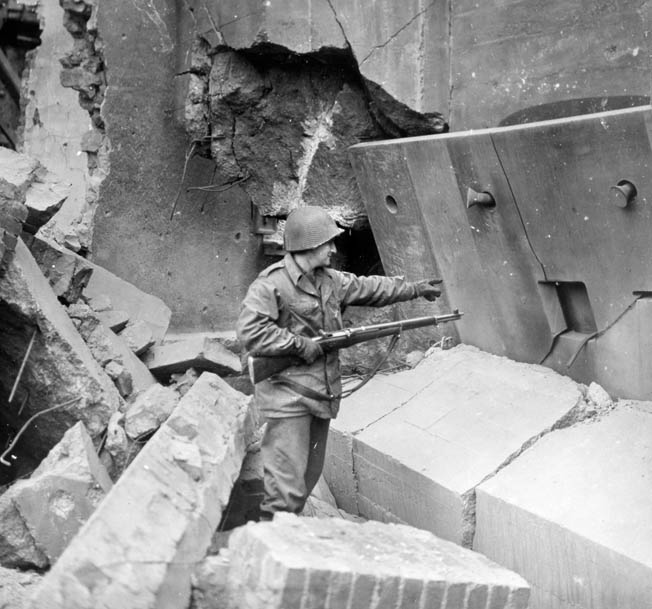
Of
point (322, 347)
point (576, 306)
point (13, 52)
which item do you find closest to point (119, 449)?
point (322, 347)

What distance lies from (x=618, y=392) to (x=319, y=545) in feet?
7.41

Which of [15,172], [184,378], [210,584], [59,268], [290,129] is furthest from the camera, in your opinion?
[290,129]

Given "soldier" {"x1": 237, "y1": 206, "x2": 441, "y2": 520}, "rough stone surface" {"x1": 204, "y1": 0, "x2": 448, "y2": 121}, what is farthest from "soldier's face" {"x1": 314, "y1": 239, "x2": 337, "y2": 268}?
"rough stone surface" {"x1": 204, "y1": 0, "x2": 448, "y2": 121}

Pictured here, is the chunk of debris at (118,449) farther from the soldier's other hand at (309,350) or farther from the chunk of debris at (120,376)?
the soldier's other hand at (309,350)

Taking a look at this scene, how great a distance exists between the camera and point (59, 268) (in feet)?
20.3

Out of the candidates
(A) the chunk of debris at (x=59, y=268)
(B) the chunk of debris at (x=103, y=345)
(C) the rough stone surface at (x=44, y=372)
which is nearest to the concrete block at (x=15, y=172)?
(C) the rough stone surface at (x=44, y=372)

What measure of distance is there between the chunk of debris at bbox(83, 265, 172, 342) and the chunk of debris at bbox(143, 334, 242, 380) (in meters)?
0.22

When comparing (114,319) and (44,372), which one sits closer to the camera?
(44,372)

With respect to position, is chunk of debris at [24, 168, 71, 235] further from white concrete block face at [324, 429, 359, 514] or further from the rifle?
white concrete block face at [324, 429, 359, 514]

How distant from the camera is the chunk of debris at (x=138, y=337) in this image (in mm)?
6660

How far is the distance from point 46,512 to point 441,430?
2.23 metres

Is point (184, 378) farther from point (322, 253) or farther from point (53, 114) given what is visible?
point (53, 114)

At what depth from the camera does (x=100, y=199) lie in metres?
7.81

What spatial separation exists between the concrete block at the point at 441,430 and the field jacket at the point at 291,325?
2.50ft
